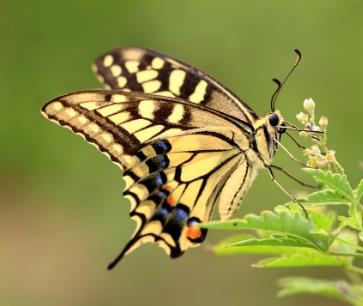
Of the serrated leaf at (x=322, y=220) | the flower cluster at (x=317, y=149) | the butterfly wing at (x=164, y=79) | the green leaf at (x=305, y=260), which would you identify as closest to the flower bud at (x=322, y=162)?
the flower cluster at (x=317, y=149)

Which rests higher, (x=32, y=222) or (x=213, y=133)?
(x=213, y=133)

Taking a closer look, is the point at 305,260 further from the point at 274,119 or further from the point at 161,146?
the point at 161,146

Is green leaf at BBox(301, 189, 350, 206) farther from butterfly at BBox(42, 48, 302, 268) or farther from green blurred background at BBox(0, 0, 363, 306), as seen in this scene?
green blurred background at BBox(0, 0, 363, 306)

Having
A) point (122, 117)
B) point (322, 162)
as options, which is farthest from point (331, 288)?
point (122, 117)

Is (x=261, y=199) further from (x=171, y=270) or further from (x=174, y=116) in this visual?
(x=174, y=116)

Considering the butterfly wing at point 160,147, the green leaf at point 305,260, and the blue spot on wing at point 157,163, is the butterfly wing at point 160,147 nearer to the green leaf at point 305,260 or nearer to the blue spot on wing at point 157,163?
the blue spot on wing at point 157,163

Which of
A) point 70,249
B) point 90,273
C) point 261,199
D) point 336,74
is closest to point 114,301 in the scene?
point 90,273
